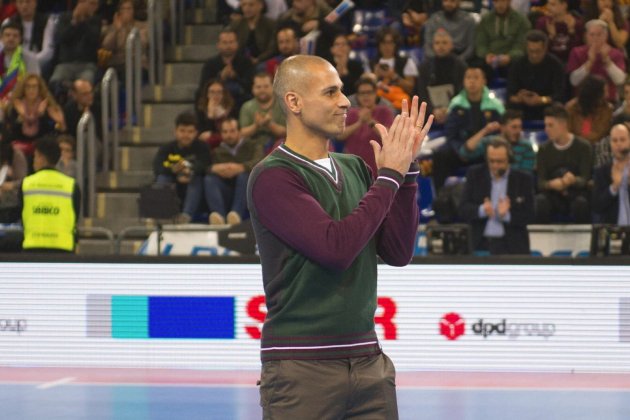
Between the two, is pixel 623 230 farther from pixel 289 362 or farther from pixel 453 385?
pixel 289 362

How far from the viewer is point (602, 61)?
13.2m

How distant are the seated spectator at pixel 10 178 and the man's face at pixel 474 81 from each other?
4.73 metres

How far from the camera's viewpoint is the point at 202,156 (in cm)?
1298

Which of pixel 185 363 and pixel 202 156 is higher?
pixel 202 156

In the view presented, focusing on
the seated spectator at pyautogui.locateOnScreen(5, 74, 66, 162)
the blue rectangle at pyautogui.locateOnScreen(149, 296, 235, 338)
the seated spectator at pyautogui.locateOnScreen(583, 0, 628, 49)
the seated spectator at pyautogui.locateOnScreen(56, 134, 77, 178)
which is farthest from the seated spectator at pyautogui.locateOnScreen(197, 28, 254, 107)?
the blue rectangle at pyautogui.locateOnScreen(149, 296, 235, 338)

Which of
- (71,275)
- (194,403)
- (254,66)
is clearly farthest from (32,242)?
(254,66)

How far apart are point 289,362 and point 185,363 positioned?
6632mm

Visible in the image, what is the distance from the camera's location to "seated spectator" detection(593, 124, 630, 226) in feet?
36.7

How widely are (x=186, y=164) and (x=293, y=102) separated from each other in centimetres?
880

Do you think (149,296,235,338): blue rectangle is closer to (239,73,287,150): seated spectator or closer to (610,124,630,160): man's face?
(239,73,287,150): seated spectator

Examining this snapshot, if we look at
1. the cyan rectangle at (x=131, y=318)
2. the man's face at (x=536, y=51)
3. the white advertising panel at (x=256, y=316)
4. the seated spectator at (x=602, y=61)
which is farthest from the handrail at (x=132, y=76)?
the seated spectator at (x=602, y=61)

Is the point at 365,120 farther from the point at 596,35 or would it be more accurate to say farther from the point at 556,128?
the point at 596,35

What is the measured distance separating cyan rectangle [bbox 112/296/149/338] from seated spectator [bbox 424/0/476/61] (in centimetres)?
528

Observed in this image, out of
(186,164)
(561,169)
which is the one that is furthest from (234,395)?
(561,169)
